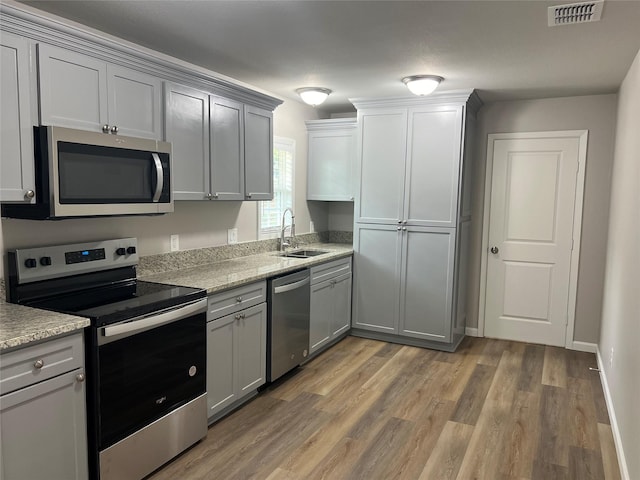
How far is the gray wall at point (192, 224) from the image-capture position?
2420 millimetres

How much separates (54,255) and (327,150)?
303 centimetres

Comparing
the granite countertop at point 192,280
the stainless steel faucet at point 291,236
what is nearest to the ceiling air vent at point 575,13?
the granite countertop at point 192,280

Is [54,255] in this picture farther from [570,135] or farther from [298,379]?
[570,135]

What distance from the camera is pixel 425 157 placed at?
4234 mm

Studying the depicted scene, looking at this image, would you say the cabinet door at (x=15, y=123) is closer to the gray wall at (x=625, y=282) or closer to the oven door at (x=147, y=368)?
the oven door at (x=147, y=368)

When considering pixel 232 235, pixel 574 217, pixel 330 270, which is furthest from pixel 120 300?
pixel 574 217

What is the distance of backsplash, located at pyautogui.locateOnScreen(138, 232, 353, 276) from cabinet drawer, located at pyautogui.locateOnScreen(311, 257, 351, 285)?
23.5 inches

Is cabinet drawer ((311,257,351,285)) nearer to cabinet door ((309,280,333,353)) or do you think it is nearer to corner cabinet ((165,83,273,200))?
cabinet door ((309,280,333,353))

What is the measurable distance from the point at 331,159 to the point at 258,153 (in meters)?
1.38

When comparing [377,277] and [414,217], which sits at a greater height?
[414,217]

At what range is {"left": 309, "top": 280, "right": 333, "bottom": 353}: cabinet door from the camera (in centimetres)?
392

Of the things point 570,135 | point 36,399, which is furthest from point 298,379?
point 570,135

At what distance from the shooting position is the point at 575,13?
229 centimetres

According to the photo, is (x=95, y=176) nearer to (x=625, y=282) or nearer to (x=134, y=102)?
(x=134, y=102)
